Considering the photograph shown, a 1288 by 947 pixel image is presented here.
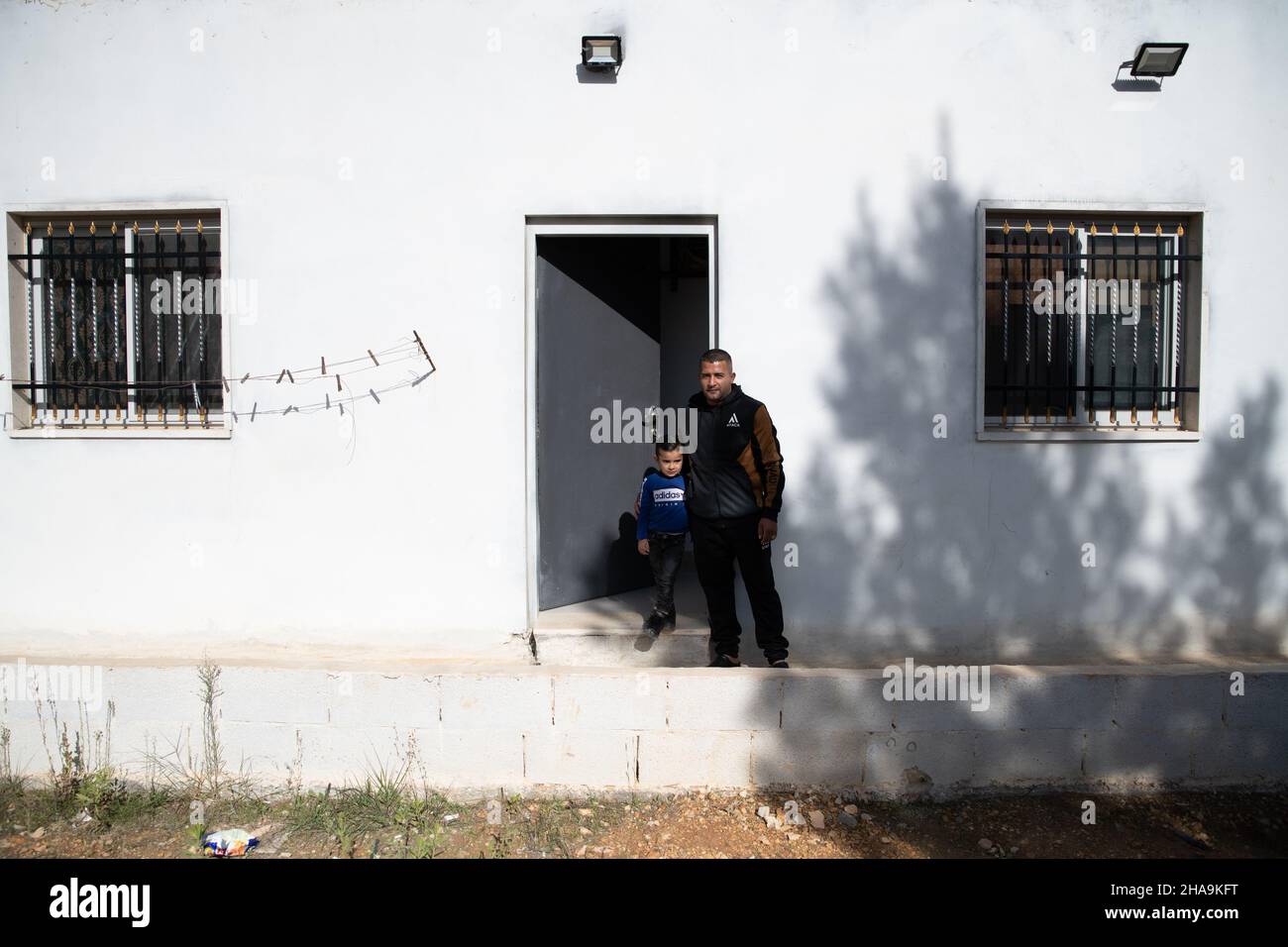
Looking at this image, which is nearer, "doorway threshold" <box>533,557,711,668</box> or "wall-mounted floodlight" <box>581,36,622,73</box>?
"wall-mounted floodlight" <box>581,36,622,73</box>

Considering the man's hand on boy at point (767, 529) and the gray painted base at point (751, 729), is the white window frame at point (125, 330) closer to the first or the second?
the gray painted base at point (751, 729)

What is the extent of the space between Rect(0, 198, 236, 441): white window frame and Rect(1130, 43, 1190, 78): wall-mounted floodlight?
5175 mm

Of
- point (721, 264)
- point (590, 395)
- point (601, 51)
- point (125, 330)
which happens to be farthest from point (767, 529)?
point (125, 330)

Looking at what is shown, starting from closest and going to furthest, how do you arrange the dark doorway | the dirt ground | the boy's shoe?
the dirt ground → the boy's shoe → the dark doorway

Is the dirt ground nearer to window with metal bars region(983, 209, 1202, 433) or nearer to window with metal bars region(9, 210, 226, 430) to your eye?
window with metal bars region(983, 209, 1202, 433)

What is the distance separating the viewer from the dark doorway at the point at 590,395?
17.9 ft

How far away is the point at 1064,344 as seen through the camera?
5.33 meters

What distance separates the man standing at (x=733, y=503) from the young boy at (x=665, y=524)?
0.99 feet

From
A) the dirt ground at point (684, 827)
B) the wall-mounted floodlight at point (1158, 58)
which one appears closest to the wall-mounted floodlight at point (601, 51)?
the wall-mounted floodlight at point (1158, 58)

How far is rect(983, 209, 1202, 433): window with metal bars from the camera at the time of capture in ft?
17.2

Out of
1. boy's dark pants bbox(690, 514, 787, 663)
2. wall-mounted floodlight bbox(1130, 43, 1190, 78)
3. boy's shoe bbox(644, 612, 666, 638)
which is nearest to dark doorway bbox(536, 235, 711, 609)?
boy's shoe bbox(644, 612, 666, 638)
